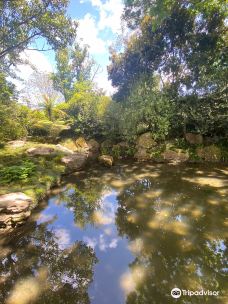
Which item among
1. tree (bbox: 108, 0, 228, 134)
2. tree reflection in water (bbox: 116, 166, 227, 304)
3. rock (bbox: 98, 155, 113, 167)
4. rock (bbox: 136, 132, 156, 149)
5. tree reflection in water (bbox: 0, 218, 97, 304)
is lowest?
tree reflection in water (bbox: 0, 218, 97, 304)

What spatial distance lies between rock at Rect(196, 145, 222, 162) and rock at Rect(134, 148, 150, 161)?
2.76 m

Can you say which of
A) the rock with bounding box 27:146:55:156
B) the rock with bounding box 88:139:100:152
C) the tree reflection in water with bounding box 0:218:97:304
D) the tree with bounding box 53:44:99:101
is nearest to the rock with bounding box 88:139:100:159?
the rock with bounding box 88:139:100:152

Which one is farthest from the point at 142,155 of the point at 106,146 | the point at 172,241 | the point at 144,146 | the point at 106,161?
the point at 172,241

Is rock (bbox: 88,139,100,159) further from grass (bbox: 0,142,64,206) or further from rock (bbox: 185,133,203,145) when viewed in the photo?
rock (bbox: 185,133,203,145)

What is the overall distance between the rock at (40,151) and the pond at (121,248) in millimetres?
3782

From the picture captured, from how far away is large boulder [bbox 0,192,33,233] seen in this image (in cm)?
499

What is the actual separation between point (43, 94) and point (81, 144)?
24.5 ft

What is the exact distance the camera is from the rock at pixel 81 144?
13586mm

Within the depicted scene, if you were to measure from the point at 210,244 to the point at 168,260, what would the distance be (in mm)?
1036

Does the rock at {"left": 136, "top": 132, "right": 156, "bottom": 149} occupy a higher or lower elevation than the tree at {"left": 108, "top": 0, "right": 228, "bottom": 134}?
lower

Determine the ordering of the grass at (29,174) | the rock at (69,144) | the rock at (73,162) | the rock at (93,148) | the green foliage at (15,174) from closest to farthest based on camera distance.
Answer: the grass at (29,174) → the green foliage at (15,174) → the rock at (73,162) → the rock at (69,144) → the rock at (93,148)

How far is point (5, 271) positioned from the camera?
3.76 metres

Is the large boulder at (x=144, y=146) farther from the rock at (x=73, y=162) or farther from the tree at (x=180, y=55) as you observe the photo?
the rock at (x=73, y=162)

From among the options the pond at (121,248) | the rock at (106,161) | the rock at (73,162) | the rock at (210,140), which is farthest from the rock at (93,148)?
the rock at (210,140)
